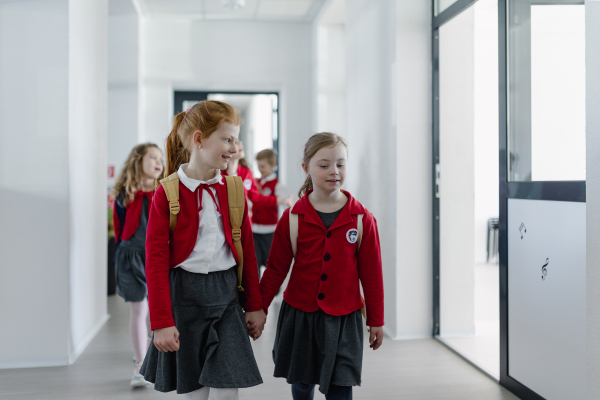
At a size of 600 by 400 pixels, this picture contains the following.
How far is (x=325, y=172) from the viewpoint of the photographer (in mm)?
1636

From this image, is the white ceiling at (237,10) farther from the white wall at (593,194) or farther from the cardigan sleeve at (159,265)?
the cardigan sleeve at (159,265)

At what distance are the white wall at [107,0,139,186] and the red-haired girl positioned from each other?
409 centimetres

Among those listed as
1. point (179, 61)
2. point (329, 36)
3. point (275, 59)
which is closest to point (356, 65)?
point (329, 36)

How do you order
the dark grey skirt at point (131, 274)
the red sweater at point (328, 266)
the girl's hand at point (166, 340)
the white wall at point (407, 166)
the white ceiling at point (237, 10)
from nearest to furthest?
the girl's hand at point (166, 340), the red sweater at point (328, 266), the dark grey skirt at point (131, 274), the white wall at point (407, 166), the white ceiling at point (237, 10)

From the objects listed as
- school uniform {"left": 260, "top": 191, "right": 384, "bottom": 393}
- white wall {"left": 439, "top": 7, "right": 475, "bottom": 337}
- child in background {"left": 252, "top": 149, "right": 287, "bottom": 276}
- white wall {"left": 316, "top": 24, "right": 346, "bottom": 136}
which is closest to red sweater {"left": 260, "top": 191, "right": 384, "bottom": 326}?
school uniform {"left": 260, "top": 191, "right": 384, "bottom": 393}

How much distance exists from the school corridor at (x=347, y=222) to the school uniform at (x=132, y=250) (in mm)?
11

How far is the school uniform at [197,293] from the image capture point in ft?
4.76

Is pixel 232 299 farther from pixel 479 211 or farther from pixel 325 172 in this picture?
pixel 479 211

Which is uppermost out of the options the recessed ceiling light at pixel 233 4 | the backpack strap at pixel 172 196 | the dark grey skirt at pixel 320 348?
the recessed ceiling light at pixel 233 4

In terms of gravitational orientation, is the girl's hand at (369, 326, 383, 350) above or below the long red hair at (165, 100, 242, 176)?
below

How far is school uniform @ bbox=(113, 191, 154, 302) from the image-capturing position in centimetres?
247

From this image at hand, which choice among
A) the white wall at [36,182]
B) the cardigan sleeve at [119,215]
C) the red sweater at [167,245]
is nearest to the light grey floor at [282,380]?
the white wall at [36,182]

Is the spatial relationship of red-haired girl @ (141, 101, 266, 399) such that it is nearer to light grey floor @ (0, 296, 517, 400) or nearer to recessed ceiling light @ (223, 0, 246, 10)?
light grey floor @ (0, 296, 517, 400)

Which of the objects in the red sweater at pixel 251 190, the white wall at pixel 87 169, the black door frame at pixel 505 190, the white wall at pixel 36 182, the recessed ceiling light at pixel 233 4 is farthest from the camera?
the recessed ceiling light at pixel 233 4
